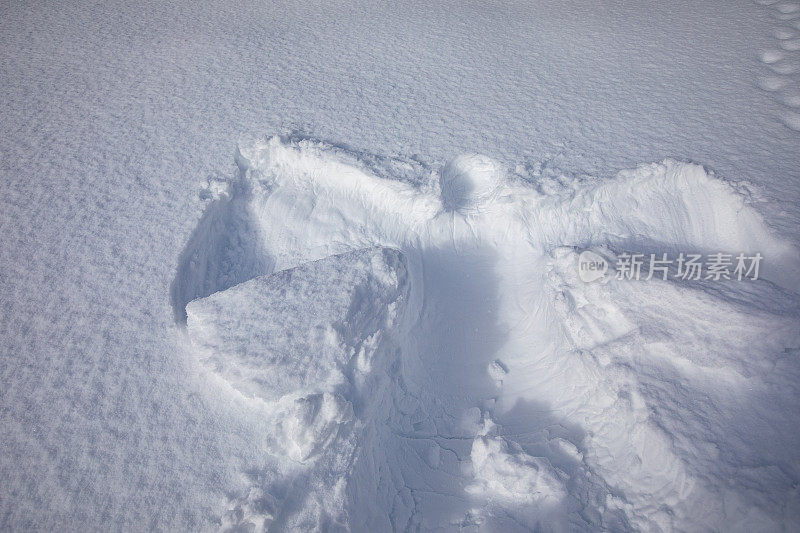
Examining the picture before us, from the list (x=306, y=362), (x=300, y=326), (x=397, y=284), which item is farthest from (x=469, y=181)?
(x=306, y=362)

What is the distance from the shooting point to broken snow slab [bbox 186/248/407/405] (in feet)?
6.33

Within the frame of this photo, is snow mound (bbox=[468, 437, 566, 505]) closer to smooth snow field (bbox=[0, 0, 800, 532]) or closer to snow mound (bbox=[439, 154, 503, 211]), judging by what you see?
smooth snow field (bbox=[0, 0, 800, 532])

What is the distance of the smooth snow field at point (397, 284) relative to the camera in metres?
1.81

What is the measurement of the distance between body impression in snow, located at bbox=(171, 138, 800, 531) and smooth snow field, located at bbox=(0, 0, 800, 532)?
1 cm

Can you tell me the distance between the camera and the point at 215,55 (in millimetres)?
3795

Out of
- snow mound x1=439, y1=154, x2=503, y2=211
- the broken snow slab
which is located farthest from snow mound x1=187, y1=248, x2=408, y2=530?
snow mound x1=439, y1=154, x2=503, y2=211

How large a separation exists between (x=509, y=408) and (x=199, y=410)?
5.46 ft

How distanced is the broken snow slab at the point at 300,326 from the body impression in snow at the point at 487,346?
1 centimetres

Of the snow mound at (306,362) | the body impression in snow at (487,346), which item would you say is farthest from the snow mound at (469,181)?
the snow mound at (306,362)

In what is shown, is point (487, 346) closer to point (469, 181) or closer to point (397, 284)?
point (397, 284)

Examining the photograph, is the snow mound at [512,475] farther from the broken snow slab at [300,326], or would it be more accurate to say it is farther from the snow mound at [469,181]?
the snow mound at [469,181]

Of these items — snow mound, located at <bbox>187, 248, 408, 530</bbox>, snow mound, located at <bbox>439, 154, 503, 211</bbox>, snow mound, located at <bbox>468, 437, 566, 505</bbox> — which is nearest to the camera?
snow mound, located at <bbox>187, 248, 408, 530</bbox>

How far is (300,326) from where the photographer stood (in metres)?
2.02

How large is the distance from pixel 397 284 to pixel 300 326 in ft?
1.92
